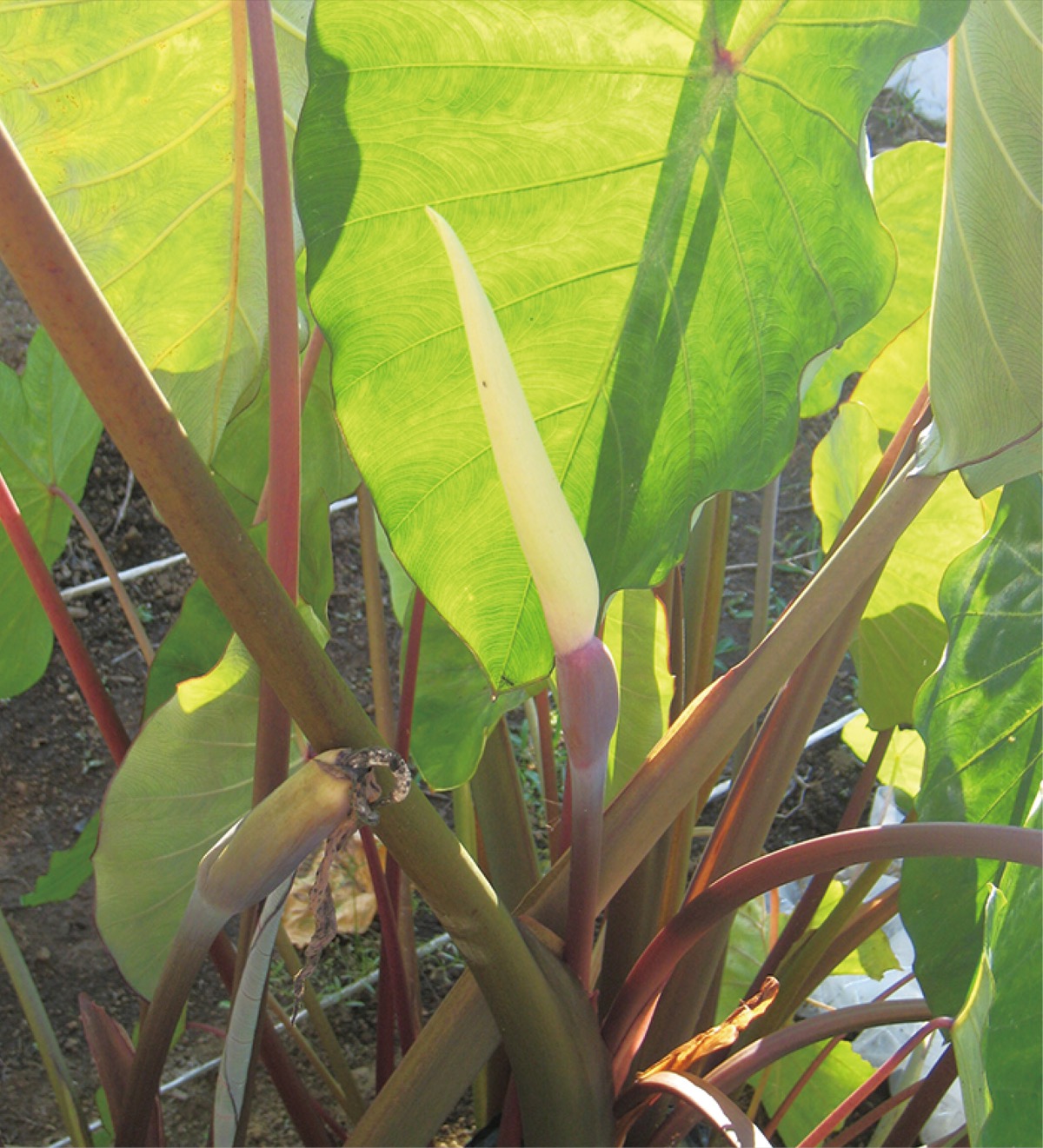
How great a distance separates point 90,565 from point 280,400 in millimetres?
1353

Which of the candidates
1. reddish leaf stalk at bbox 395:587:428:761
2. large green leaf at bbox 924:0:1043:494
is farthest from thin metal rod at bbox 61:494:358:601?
large green leaf at bbox 924:0:1043:494

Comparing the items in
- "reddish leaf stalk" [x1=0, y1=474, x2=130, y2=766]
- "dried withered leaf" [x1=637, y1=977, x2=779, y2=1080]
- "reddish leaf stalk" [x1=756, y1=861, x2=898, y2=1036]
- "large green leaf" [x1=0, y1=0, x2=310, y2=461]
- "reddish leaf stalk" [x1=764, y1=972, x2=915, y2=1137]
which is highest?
"large green leaf" [x1=0, y1=0, x2=310, y2=461]

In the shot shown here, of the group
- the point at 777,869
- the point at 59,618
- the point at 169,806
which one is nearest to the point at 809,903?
the point at 777,869

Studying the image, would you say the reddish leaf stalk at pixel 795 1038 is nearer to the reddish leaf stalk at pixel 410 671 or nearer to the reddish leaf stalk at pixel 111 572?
the reddish leaf stalk at pixel 410 671

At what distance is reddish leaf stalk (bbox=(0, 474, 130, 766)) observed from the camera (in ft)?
2.08

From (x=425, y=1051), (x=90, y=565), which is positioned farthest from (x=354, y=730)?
(x=90, y=565)

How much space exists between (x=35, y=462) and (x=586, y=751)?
0.66m

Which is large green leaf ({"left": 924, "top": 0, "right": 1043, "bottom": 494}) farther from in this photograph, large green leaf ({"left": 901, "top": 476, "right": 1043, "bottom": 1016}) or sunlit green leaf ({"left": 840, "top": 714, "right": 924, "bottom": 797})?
sunlit green leaf ({"left": 840, "top": 714, "right": 924, "bottom": 797})

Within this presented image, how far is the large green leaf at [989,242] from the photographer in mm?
459

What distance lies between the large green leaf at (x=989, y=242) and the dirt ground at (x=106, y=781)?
0.74 meters

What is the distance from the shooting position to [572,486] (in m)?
0.50

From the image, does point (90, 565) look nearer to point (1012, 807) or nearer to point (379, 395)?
point (379, 395)

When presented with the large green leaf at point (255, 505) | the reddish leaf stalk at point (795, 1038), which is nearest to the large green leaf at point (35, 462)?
the large green leaf at point (255, 505)

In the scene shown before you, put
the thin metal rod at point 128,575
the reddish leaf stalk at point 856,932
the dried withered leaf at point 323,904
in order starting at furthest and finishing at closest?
the thin metal rod at point 128,575
the reddish leaf stalk at point 856,932
the dried withered leaf at point 323,904
